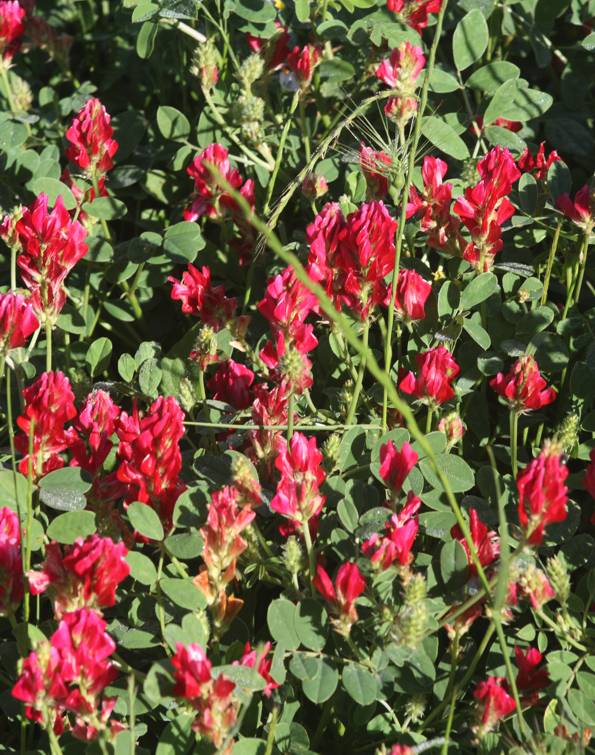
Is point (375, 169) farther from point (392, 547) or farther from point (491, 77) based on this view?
point (392, 547)

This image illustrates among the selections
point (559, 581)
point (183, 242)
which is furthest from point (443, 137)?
point (559, 581)

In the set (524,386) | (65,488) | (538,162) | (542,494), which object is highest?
(538,162)

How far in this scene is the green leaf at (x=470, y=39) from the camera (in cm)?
258

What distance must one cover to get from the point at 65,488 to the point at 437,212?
970 millimetres

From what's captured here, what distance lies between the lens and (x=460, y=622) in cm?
175

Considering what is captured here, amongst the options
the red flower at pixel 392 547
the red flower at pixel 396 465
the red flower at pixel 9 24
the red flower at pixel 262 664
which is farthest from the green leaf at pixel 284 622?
the red flower at pixel 9 24

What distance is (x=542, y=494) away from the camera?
1465 millimetres

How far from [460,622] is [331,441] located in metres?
0.39

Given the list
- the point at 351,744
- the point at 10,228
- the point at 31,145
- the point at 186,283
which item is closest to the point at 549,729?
the point at 351,744

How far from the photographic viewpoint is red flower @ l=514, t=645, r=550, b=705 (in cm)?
176

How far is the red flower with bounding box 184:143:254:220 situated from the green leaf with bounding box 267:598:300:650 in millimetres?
1029

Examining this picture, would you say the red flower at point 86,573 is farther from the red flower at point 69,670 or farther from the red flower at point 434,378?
the red flower at point 434,378

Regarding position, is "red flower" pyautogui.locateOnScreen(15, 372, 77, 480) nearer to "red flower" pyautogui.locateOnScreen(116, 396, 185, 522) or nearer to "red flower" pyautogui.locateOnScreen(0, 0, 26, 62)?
"red flower" pyautogui.locateOnScreen(116, 396, 185, 522)

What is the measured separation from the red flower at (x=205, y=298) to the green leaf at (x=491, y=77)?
89 centimetres
